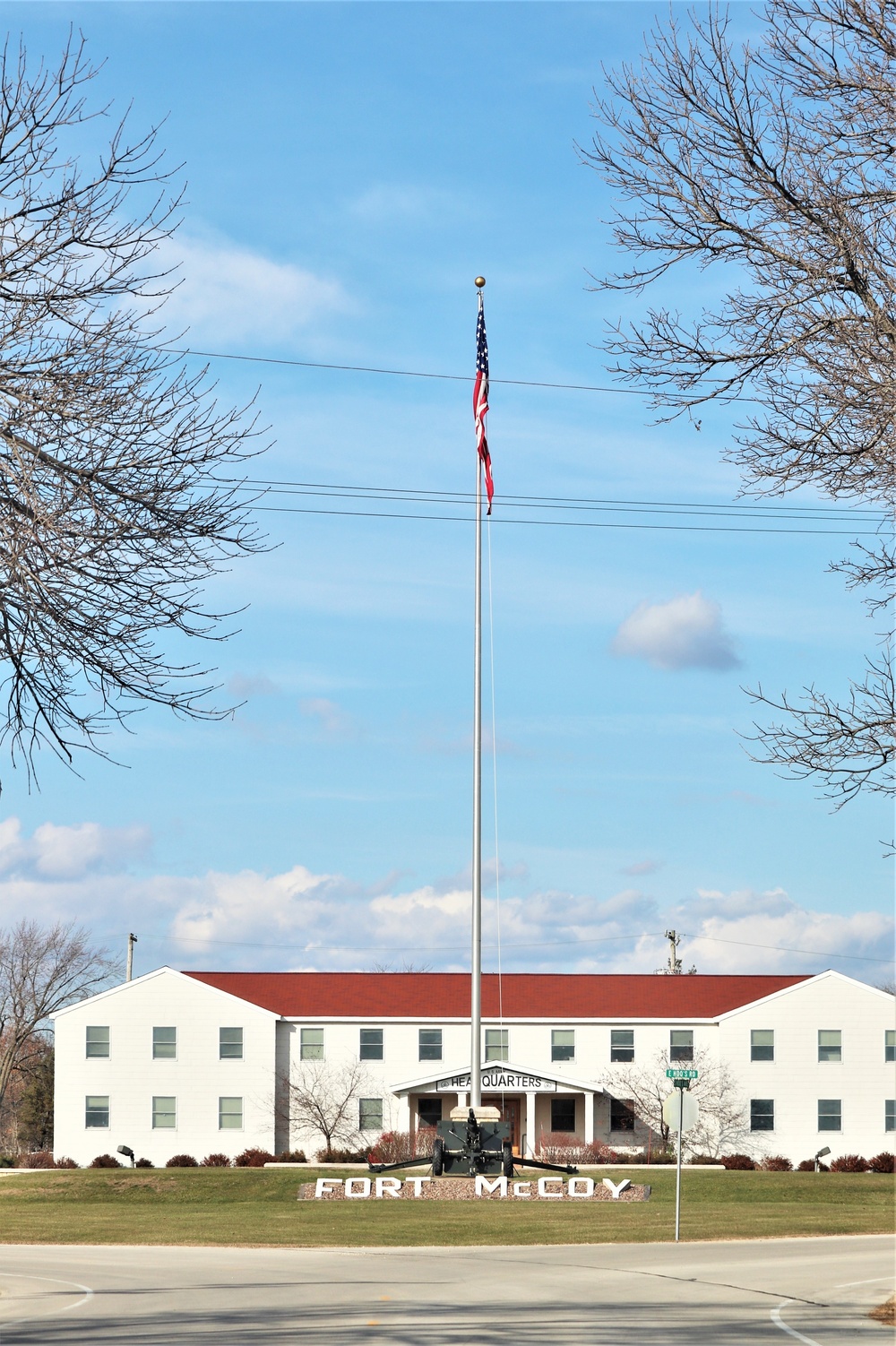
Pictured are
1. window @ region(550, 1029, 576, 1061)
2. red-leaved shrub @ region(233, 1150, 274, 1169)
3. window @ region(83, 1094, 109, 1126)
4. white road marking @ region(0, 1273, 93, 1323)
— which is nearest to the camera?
white road marking @ region(0, 1273, 93, 1323)

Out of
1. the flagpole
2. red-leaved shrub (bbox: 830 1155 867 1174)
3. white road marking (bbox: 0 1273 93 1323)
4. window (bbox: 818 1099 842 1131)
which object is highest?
the flagpole

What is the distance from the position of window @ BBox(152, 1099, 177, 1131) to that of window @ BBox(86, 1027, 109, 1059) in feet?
8.33

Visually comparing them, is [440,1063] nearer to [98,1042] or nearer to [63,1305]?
[98,1042]

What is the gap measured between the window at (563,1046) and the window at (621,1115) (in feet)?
7.38

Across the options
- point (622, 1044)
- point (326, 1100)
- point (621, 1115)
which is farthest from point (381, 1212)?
point (622, 1044)

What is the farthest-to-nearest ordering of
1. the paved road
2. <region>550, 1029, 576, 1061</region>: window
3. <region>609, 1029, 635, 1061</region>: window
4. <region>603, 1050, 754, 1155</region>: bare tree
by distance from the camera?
<region>550, 1029, 576, 1061</region>: window, <region>609, 1029, 635, 1061</region>: window, <region>603, 1050, 754, 1155</region>: bare tree, the paved road

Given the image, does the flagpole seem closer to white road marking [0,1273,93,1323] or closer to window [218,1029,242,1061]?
white road marking [0,1273,93,1323]

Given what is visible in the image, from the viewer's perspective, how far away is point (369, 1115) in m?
54.8

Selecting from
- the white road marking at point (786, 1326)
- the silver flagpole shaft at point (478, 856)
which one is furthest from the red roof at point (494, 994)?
the white road marking at point (786, 1326)

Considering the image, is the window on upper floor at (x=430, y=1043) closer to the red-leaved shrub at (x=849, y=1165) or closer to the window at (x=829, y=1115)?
the window at (x=829, y=1115)

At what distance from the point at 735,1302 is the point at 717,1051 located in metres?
38.6

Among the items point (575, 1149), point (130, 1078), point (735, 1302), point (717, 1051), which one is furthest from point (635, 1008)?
point (735, 1302)

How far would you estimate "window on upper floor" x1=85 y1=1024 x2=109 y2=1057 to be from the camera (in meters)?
55.3

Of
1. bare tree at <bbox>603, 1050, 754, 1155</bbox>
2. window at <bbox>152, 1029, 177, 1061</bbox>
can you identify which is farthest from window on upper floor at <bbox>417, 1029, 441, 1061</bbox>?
window at <bbox>152, 1029, 177, 1061</bbox>
